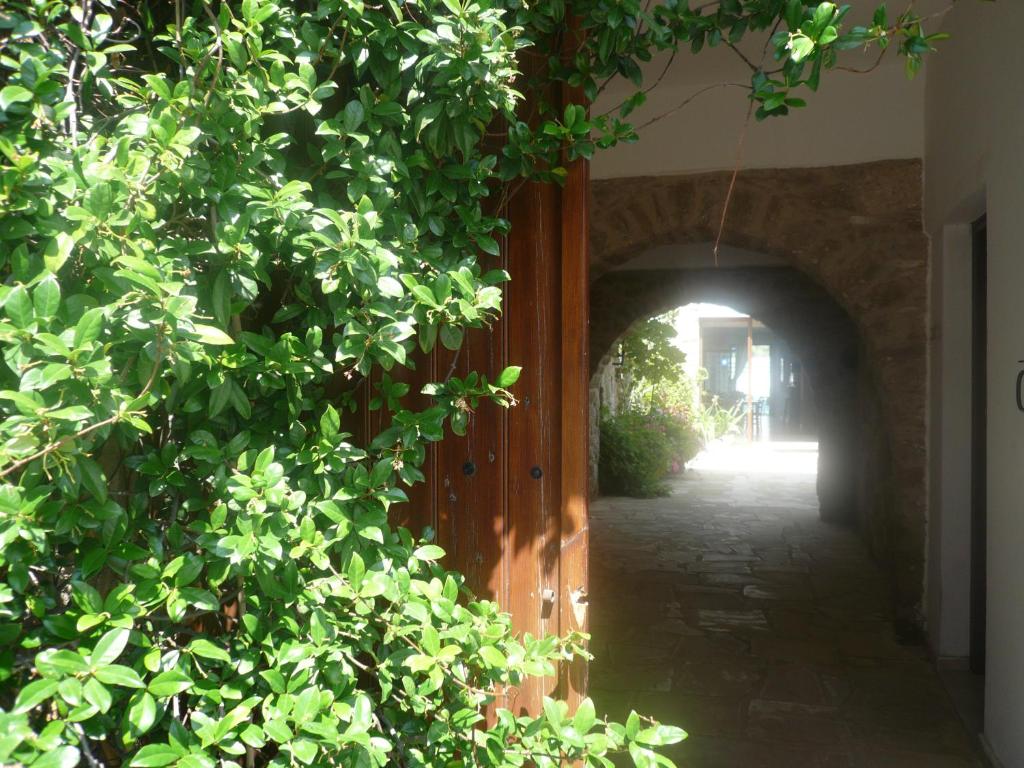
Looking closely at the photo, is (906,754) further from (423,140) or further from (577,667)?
(423,140)

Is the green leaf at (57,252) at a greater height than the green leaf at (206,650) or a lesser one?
greater


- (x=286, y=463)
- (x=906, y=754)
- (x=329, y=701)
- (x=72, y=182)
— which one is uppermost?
(x=72, y=182)

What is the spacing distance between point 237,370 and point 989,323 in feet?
9.58

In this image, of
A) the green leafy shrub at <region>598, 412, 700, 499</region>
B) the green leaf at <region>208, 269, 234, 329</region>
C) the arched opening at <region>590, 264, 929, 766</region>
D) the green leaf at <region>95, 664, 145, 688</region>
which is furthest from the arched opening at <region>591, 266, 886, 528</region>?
the green leaf at <region>95, 664, 145, 688</region>

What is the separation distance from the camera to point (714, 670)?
4031 millimetres

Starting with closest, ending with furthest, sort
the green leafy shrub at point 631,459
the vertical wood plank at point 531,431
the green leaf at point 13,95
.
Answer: the green leaf at point 13,95
the vertical wood plank at point 531,431
the green leafy shrub at point 631,459

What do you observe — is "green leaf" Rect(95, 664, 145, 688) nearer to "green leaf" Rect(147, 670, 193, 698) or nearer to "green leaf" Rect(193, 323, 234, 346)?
"green leaf" Rect(147, 670, 193, 698)

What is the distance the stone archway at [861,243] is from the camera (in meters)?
4.32

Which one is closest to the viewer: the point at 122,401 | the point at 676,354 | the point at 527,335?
the point at 122,401

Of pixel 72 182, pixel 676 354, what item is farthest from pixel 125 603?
pixel 676 354

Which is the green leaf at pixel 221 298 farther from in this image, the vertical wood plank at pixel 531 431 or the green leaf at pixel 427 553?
the vertical wood plank at pixel 531 431

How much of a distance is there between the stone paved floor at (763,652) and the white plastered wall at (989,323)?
1.19ft

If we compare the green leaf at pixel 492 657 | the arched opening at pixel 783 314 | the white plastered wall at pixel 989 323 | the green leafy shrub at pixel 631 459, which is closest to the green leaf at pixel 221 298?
the green leaf at pixel 492 657

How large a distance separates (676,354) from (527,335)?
407 inches
